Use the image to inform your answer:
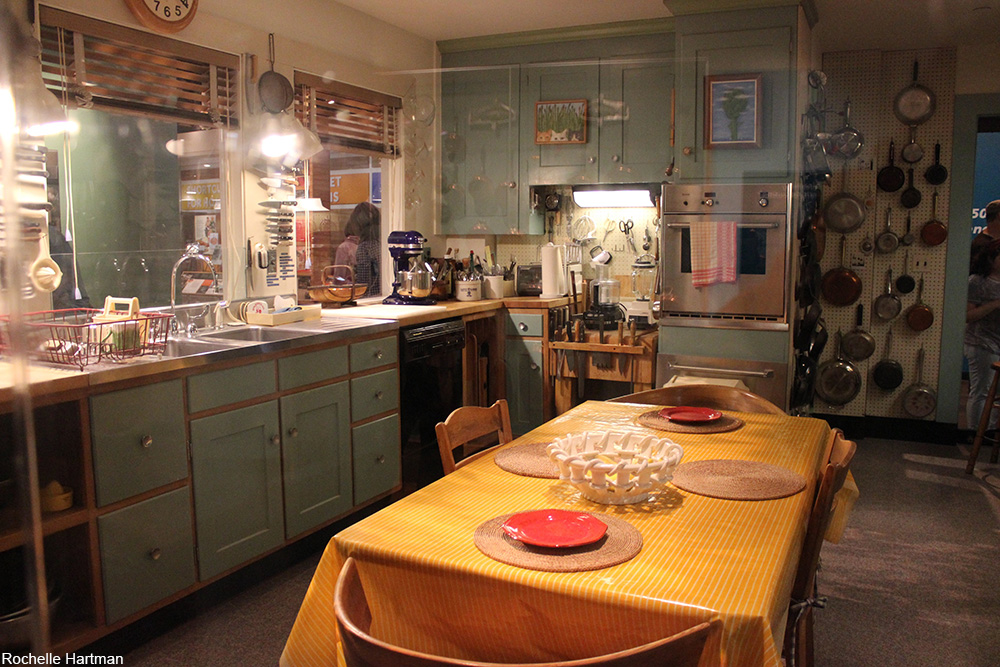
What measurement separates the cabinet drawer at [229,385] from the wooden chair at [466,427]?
0.87m

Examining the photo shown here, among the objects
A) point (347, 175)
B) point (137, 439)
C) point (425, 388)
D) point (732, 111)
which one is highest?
point (732, 111)

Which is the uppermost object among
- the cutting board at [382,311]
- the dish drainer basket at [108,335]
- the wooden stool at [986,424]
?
the dish drainer basket at [108,335]

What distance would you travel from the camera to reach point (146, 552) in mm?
2344

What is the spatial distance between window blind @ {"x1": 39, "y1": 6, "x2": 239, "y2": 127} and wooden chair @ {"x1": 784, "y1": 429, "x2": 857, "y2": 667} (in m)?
2.54

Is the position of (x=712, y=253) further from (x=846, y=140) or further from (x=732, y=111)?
(x=846, y=140)

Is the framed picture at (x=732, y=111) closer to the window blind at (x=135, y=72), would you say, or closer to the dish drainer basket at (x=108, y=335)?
the window blind at (x=135, y=72)

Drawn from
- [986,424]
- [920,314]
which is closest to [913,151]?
[920,314]

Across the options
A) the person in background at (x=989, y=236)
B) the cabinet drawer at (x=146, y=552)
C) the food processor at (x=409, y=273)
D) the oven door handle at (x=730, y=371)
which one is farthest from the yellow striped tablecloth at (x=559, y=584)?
the person in background at (x=989, y=236)

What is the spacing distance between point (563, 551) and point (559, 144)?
3.60 m

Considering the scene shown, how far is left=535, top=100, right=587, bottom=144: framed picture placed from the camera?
450 centimetres

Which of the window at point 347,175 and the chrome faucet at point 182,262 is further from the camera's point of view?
the window at point 347,175

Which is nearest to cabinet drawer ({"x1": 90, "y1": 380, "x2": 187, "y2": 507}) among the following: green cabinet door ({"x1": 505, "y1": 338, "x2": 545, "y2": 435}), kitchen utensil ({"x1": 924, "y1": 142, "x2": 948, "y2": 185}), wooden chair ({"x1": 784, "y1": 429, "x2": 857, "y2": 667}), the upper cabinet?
wooden chair ({"x1": 784, "y1": 429, "x2": 857, "y2": 667})

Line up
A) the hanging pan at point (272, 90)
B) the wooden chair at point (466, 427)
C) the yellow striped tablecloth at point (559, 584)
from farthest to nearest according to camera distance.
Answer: the hanging pan at point (272, 90) → the wooden chair at point (466, 427) → the yellow striped tablecloth at point (559, 584)

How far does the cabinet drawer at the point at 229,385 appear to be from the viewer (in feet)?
8.25
